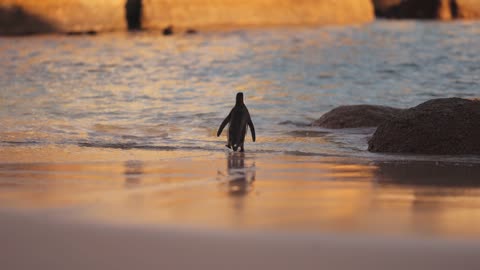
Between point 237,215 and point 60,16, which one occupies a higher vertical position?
point 60,16

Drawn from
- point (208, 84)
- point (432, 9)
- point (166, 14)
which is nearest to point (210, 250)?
point (208, 84)

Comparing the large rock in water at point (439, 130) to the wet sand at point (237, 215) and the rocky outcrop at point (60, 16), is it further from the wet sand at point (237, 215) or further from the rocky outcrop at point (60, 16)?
the rocky outcrop at point (60, 16)

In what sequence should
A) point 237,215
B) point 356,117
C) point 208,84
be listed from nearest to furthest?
point 237,215
point 356,117
point 208,84

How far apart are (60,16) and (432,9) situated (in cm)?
3423

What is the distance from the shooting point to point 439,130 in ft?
42.2

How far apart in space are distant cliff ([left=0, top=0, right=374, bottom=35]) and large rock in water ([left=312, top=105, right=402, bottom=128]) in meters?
43.3

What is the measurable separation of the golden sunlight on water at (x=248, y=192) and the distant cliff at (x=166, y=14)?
48133 millimetres

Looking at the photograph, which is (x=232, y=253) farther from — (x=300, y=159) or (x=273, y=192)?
(x=300, y=159)

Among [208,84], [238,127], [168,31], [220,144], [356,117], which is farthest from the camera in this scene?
[168,31]

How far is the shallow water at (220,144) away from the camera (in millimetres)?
7871

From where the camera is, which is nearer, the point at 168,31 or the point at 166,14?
the point at 168,31

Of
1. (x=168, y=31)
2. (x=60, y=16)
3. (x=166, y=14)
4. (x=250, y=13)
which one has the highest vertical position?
(x=250, y=13)

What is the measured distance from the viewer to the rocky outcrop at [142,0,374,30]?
65750 mm

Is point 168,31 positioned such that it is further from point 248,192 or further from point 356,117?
point 248,192
